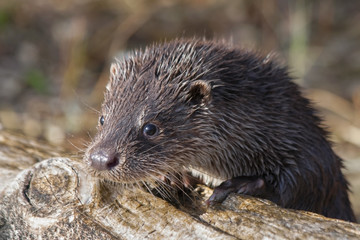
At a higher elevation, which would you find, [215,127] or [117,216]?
[215,127]

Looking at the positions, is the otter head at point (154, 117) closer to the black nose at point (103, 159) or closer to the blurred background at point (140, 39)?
the black nose at point (103, 159)

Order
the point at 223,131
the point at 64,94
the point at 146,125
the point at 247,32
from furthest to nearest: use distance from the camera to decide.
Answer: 1. the point at 247,32
2. the point at 64,94
3. the point at 223,131
4. the point at 146,125

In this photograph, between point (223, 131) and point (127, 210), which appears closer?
point (127, 210)

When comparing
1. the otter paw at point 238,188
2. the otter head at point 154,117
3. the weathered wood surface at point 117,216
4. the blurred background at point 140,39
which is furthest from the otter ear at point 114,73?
the blurred background at point 140,39

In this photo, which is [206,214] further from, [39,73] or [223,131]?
[39,73]

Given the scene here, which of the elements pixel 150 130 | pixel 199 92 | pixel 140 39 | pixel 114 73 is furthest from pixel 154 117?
pixel 140 39

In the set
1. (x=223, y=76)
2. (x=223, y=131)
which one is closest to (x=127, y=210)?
(x=223, y=131)

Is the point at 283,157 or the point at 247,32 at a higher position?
the point at 247,32

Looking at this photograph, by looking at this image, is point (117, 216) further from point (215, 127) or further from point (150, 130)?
point (215, 127)
